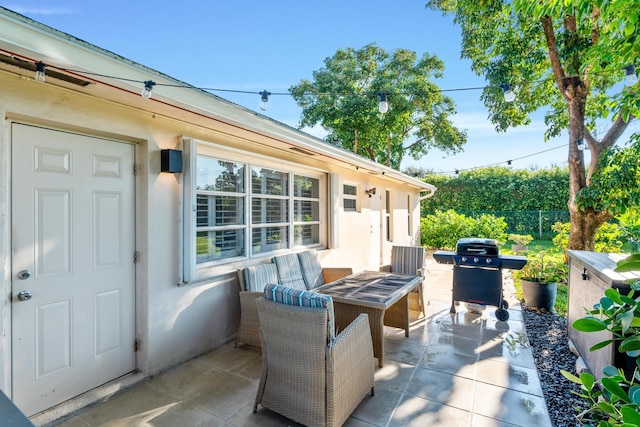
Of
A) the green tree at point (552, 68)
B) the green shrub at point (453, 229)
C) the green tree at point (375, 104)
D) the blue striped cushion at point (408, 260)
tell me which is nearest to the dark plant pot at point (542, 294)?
the blue striped cushion at point (408, 260)

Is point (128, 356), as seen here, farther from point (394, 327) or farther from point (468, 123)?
point (468, 123)

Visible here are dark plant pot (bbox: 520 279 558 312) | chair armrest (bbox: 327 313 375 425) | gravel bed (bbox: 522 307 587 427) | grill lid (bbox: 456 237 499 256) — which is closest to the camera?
chair armrest (bbox: 327 313 375 425)

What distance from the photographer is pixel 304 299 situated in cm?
235

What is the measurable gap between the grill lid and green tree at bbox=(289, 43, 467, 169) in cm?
890

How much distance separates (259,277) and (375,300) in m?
1.43

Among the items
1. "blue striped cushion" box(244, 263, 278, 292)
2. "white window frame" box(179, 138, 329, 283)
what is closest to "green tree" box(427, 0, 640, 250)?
"white window frame" box(179, 138, 329, 283)

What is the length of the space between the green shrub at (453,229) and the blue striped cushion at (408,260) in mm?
6733

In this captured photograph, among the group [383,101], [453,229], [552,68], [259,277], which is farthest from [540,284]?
[453,229]

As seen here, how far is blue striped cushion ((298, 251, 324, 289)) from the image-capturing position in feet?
15.5

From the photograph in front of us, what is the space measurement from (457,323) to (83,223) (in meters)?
4.67

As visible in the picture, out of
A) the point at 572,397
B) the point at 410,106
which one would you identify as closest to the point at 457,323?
the point at 572,397

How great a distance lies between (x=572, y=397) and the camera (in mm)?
2805

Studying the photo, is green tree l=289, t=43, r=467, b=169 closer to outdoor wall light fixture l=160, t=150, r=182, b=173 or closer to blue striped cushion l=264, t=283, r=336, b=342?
outdoor wall light fixture l=160, t=150, r=182, b=173

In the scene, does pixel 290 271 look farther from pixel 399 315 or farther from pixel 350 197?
pixel 350 197
